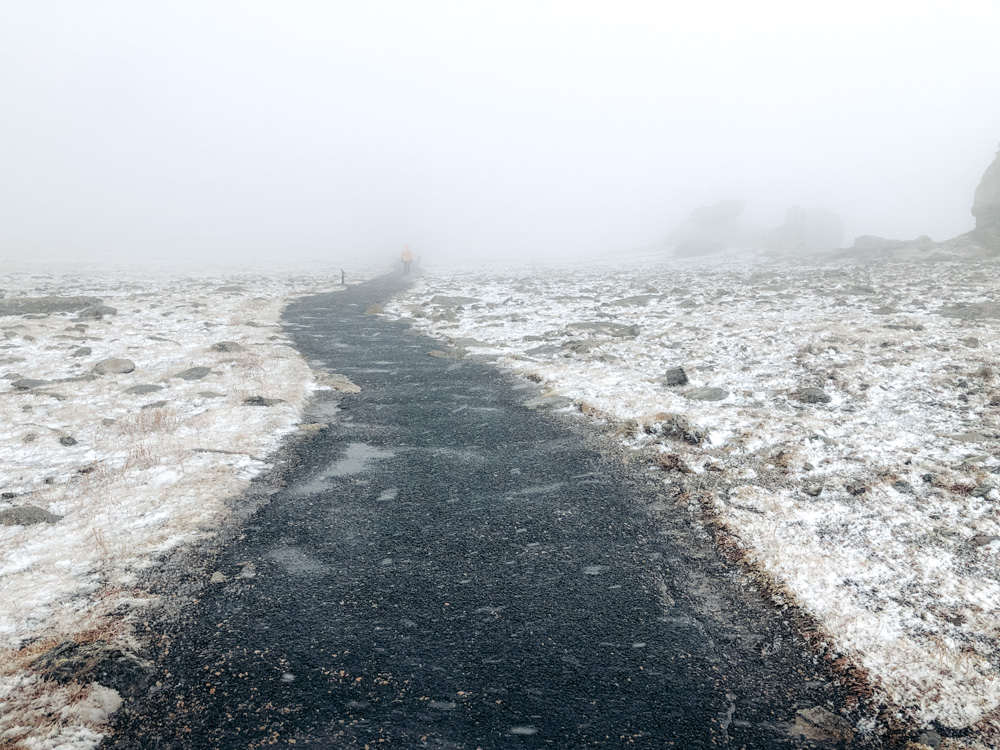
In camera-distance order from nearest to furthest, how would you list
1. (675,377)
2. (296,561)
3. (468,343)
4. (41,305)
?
(296,561)
(675,377)
(468,343)
(41,305)

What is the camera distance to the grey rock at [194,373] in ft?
51.3

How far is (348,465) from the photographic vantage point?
10.4 metres

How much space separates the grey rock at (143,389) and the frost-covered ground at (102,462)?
1.9 inches

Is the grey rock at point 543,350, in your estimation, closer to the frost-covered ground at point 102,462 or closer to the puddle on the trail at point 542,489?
the frost-covered ground at point 102,462

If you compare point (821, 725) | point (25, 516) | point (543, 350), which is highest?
point (543, 350)

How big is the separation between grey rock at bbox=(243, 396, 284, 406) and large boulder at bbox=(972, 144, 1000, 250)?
51601mm

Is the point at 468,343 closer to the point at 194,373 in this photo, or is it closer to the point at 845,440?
the point at 194,373

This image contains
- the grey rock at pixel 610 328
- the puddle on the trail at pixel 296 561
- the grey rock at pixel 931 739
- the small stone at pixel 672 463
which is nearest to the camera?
the grey rock at pixel 931 739

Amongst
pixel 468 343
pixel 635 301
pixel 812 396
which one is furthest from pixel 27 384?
pixel 635 301

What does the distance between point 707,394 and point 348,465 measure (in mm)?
9180

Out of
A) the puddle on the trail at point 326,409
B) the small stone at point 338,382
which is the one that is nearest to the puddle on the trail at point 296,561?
the puddle on the trail at point 326,409

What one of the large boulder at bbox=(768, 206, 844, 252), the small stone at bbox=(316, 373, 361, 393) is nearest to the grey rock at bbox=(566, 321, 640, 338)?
the small stone at bbox=(316, 373, 361, 393)

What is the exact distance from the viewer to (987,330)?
17750mm

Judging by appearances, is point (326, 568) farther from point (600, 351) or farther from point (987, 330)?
point (987, 330)
